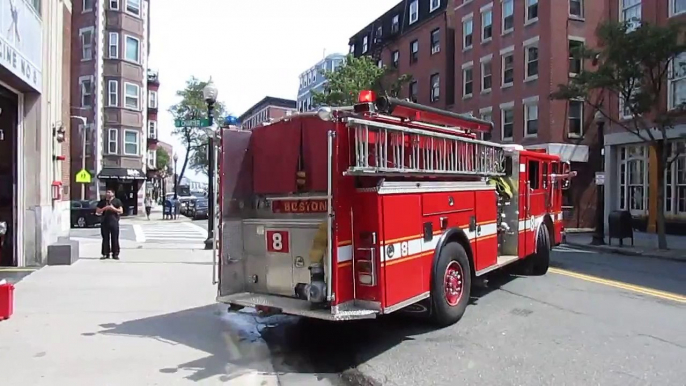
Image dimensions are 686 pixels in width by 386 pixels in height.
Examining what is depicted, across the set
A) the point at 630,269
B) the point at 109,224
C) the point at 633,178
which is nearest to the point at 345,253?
the point at 109,224

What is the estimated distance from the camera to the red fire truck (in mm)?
5676

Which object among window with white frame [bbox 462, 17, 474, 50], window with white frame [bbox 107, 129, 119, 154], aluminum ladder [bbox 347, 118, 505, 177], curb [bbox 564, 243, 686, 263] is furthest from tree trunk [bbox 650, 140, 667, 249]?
window with white frame [bbox 107, 129, 119, 154]

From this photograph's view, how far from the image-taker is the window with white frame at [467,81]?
33.0 m

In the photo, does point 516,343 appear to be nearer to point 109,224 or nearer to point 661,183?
point 109,224

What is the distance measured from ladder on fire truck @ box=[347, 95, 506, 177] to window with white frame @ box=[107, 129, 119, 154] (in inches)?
1379

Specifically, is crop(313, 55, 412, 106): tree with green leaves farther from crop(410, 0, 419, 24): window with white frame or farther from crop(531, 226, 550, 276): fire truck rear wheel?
crop(531, 226, 550, 276): fire truck rear wheel

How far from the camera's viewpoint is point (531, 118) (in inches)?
1127

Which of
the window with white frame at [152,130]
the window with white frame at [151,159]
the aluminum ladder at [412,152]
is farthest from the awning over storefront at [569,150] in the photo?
the window with white frame at [151,159]

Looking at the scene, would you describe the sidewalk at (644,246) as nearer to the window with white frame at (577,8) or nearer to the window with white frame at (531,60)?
the window with white frame at (531,60)

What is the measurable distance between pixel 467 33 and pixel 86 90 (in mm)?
24418

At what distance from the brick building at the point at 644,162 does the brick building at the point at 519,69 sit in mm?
2287

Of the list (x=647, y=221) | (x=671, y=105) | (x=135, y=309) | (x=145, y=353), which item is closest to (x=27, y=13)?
(x=135, y=309)

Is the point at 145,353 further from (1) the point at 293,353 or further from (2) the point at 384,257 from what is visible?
(2) the point at 384,257

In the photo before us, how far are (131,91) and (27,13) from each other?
30.9m
